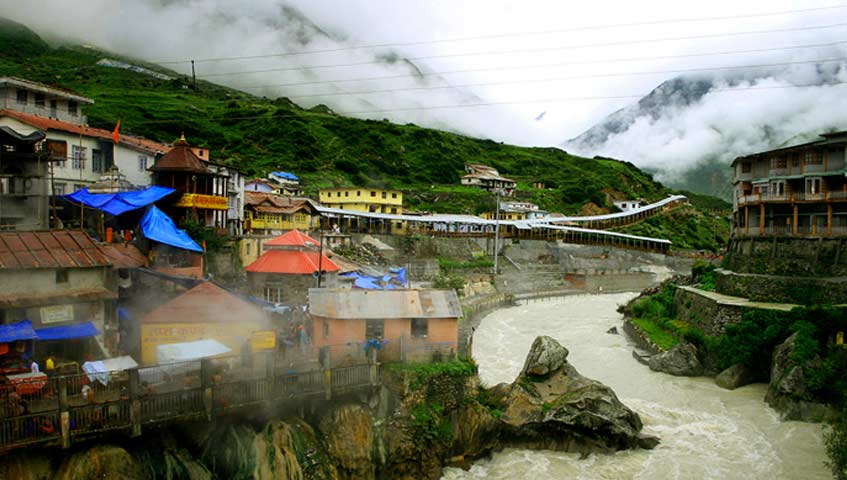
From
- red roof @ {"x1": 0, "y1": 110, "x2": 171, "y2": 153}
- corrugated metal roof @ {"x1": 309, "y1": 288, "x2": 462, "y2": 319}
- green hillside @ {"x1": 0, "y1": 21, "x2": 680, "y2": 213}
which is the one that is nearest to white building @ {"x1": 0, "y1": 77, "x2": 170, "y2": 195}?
red roof @ {"x1": 0, "y1": 110, "x2": 171, "y2": 153}

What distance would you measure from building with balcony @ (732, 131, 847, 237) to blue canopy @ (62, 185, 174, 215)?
1443 inches

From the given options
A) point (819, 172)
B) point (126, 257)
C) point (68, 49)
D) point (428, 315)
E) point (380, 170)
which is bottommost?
point (428, 315)

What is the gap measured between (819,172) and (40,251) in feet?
133

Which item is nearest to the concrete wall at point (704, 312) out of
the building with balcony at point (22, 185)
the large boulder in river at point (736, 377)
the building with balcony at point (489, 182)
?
the large boulder in river at point (736, 377)

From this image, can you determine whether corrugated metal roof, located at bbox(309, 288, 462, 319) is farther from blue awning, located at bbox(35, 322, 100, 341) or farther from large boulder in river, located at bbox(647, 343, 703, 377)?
large boulder in river, located at bbox(647, 343, 703, 377)

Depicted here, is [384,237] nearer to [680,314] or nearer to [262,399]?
[680,314]

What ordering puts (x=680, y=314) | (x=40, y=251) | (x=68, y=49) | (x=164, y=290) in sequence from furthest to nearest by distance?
(x=68, y=49)
(x=680, y=314)
(x=164, y=290)
(x=40, y=251)

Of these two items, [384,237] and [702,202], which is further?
[702,202]

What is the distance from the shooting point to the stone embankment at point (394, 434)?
13844 mm

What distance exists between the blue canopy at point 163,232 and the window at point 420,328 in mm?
12682

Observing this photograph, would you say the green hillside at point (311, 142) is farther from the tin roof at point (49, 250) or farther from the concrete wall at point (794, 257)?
the tin roof at point (49, 250)

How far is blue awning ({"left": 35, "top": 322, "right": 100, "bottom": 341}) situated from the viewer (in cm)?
1622

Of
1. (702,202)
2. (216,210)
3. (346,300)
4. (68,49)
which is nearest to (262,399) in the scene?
(346,300)

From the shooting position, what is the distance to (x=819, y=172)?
1375 inches
